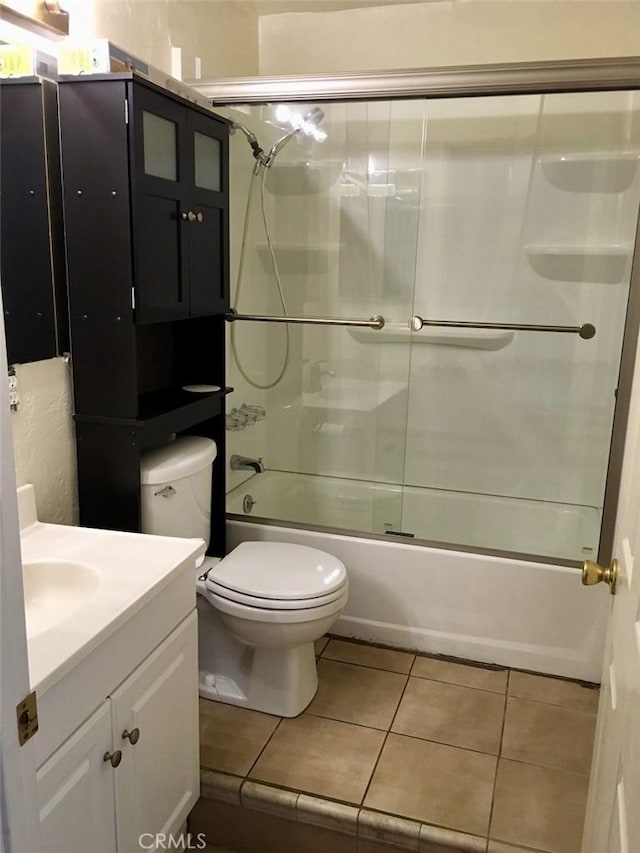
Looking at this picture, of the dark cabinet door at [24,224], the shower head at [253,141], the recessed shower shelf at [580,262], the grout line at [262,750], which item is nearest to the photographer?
the dark cabinet door at [24,224]

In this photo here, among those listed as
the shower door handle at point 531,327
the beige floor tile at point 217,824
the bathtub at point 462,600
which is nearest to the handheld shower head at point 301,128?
the shower door handle at point 531,327

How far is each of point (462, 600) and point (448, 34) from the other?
2150 millimetres

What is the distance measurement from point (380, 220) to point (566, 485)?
4.24 feet

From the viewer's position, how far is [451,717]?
2.09 m

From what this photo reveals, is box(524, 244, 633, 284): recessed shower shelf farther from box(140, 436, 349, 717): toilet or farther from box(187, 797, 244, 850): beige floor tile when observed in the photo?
box(187, 797, 244, 850): beige floor tile

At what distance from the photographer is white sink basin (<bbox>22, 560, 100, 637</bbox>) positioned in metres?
1.43

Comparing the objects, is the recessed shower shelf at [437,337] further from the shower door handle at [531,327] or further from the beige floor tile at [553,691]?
the beige floor tile at [553,691]

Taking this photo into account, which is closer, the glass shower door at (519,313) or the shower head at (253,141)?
the shower head at (253,141)

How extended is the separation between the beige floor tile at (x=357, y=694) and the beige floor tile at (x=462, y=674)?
9 cm

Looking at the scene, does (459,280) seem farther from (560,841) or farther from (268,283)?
(560,841)

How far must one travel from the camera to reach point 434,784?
5.95 feet

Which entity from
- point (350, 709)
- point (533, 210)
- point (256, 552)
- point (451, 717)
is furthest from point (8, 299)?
point (533, 210)

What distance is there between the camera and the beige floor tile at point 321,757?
70.7 inches

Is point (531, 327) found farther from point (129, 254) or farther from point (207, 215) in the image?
point (129, 254)
